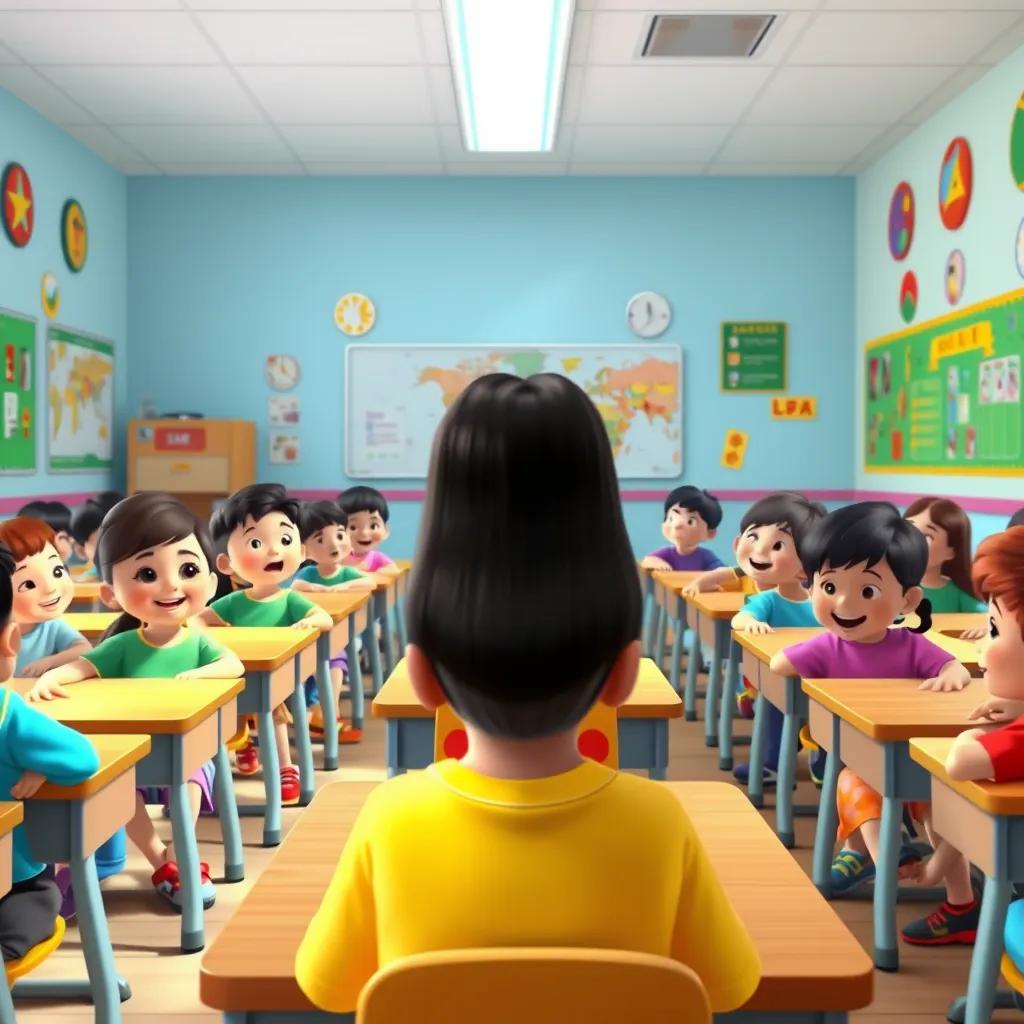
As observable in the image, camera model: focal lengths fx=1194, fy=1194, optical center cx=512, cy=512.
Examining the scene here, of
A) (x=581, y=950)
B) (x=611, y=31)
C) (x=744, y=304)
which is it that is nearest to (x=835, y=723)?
(x=581, y=950)

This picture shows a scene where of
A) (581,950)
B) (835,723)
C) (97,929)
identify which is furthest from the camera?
(835,723)

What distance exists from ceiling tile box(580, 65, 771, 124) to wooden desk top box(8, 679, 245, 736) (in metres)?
4.07

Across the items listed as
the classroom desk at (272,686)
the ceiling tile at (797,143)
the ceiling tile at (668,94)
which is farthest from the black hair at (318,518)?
the ceiling tile at (797,143)

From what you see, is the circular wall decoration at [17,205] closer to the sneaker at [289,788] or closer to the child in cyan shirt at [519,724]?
the sneaker at [289,788]

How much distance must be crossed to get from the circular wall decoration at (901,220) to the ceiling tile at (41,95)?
4.56 metres

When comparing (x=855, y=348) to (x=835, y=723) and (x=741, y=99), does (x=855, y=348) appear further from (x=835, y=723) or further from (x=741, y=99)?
(x=835, y=723)

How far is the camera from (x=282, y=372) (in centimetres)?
785

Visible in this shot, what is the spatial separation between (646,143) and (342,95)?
6.18 feet

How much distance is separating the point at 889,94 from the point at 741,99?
2.41 ft

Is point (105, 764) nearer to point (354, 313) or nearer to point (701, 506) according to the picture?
point (701, 506)

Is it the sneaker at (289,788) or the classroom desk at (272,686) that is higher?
the classroom desk at (272,686)

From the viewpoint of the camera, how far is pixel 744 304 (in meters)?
7.82

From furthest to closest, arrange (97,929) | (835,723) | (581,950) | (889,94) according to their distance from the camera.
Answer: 1. (889,94)
2. (835,723)
3. (97,929)
4. (581,950)

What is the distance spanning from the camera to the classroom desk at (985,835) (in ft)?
5.82
